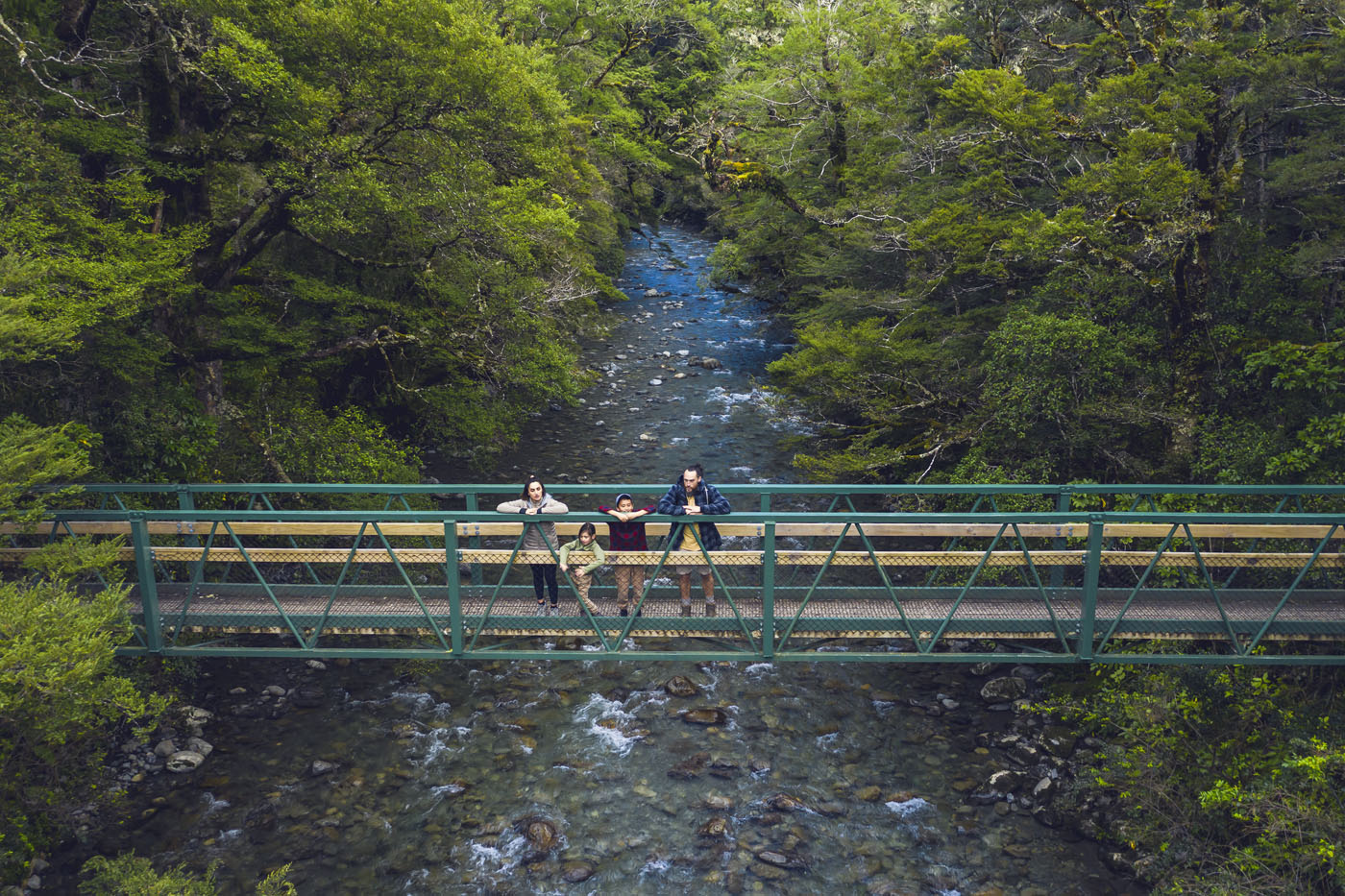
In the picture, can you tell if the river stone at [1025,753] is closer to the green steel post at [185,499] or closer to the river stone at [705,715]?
the river stone at [705,715]

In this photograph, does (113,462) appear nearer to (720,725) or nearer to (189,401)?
(189,401)

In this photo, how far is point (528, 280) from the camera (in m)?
19.4

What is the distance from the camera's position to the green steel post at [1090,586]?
9502 millimetres

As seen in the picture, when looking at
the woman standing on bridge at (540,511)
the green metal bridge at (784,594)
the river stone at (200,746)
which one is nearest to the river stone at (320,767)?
the river stone at (200,746)

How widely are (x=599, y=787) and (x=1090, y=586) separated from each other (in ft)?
22.9

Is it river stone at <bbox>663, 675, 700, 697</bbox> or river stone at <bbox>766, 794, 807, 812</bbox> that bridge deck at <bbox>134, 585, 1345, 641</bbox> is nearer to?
river stone at <bbox>766, 794, 807, 812</bbox>

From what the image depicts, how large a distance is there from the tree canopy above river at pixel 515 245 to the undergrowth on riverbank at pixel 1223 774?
3474 millimetres

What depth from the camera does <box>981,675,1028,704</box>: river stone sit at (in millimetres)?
14023

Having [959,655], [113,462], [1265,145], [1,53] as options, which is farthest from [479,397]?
[1265,145]

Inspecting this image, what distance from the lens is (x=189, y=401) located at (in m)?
14.9

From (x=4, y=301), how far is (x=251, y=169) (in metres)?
10.2

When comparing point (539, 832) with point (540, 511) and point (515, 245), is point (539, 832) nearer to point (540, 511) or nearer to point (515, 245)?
point (540, 511)

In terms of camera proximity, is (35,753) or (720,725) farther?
(720,725)

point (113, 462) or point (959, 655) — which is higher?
point (113, 462)
